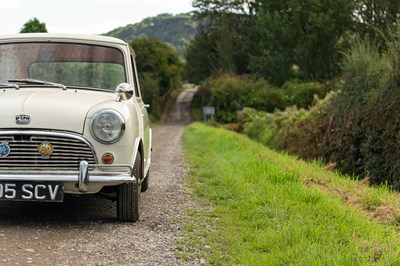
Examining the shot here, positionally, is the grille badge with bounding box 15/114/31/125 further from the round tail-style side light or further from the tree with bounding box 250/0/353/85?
the tree with bounding box 250/0/353/85

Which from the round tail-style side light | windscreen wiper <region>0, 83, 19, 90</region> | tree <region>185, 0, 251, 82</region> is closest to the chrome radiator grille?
the round tail-style side light

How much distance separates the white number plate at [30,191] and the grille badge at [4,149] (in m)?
0.25

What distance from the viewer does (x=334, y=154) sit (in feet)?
43.5

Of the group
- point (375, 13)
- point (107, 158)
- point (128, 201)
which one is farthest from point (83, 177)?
point (375, 13)

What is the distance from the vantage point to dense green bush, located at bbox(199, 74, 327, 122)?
38825 millimetres

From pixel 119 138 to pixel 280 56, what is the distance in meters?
38.7

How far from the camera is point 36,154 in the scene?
469 centimetres

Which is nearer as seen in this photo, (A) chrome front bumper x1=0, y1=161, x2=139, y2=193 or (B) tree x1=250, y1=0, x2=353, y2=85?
(A) chrome front bumper x1=0, y1=161, x2=139, y2=193

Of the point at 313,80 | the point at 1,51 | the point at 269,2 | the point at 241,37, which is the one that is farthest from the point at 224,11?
the point at 1,51

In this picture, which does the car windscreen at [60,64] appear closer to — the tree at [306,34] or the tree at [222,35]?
the tree at [306,34]

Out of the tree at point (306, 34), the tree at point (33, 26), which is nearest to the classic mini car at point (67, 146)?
the tree at point (306, 34)

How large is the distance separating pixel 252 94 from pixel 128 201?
129 ft

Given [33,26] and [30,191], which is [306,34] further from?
[30,191]

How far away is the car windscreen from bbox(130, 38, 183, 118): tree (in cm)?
4444
